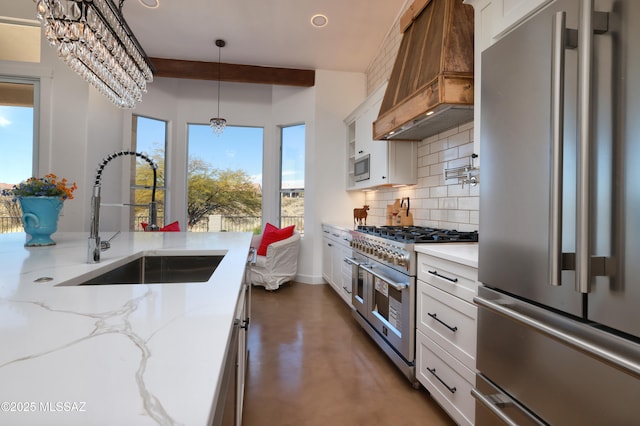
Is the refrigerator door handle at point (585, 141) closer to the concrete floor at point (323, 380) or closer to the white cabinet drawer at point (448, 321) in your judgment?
the white cabinet drawer at point (448, 321)

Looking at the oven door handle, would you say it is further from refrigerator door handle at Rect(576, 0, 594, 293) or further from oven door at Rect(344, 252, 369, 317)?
refrigerator door handle at Rect(576, 0, 594, 293)

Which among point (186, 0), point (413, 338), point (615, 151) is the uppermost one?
point (186, 0)

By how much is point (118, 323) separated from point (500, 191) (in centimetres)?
122

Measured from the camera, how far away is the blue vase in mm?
1719

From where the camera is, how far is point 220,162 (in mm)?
5719

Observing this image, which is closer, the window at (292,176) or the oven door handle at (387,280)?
Answer: the oven door handle at (387,280)

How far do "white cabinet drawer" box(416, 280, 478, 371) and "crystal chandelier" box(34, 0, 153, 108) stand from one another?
7.68ft

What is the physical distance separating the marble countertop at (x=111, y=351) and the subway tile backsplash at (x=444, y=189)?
6.94 ft

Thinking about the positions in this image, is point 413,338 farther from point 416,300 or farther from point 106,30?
point 106,30

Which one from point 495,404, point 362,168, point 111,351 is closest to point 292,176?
point 362,168

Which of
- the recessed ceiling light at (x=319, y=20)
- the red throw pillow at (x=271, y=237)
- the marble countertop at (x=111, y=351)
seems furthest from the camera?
the red throw pillow at (x=271, y=237)

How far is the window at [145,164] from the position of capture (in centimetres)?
497

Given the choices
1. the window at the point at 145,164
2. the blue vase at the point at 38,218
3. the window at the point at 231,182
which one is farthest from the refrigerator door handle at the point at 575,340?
the window at the point at 145,164

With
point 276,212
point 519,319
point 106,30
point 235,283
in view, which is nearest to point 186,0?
point 106,30
